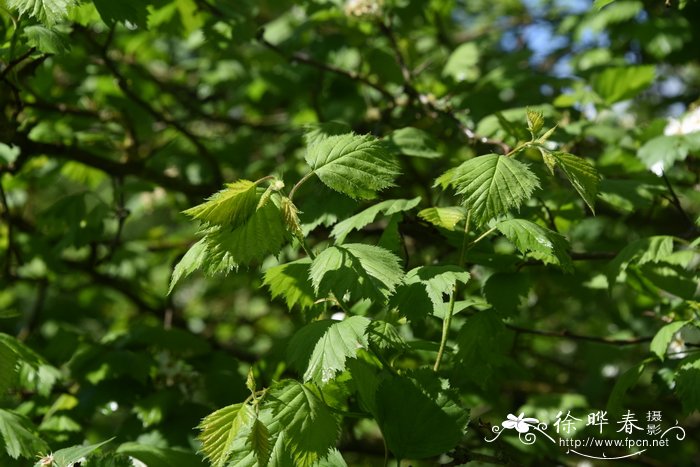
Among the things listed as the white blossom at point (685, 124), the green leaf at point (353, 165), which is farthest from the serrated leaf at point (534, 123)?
the white blossom at point (685, 124)

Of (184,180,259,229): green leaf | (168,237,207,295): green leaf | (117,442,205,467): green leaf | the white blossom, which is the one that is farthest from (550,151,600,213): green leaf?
(117,442,205,467): green leaf

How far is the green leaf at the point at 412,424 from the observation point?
5.49 ft

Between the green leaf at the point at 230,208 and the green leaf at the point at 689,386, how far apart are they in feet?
4.03

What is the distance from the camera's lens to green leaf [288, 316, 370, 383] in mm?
1504

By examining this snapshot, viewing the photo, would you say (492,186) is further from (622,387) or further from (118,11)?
(118,11)

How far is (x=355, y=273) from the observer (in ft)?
5.07

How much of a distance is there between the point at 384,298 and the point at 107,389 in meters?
1.38

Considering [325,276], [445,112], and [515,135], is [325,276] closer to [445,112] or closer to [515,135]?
[515,135]

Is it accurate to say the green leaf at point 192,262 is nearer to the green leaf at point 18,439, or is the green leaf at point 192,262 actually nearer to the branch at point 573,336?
the green leaf at point 18,439

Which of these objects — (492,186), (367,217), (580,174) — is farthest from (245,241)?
(580,174)

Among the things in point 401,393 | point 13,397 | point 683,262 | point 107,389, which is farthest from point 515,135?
point 13,397

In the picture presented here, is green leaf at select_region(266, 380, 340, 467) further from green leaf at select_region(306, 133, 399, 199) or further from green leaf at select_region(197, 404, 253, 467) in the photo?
green leaf at select_region(306, 133, 399, 199)

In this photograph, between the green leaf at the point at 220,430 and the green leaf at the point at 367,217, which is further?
the green leaf at the point at 367,217

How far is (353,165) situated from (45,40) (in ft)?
3.43
